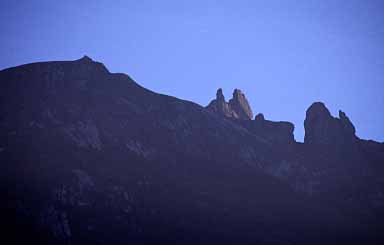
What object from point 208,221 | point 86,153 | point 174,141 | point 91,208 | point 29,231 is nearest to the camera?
point 29,231

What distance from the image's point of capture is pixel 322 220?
159 m

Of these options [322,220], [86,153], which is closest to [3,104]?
[86,153]

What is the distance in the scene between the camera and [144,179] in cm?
15512

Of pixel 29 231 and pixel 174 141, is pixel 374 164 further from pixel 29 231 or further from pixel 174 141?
pixel 29 231

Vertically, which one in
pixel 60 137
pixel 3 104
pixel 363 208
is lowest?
pixel 363 208

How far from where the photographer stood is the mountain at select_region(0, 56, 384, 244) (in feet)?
421

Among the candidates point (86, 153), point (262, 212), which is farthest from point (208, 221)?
point (86, 153)

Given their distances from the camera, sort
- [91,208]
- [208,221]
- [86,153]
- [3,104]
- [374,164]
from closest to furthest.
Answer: [91,208]
[208,221]
[86,153]
[3,104]
[374,164]

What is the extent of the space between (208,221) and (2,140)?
66441 mm

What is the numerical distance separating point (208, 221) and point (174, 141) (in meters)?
49.1

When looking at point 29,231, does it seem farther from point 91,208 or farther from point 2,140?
point 2,140

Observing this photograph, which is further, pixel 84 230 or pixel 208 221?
pixel 208 221

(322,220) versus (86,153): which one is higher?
(86,153)

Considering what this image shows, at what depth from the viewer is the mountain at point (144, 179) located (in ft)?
421
